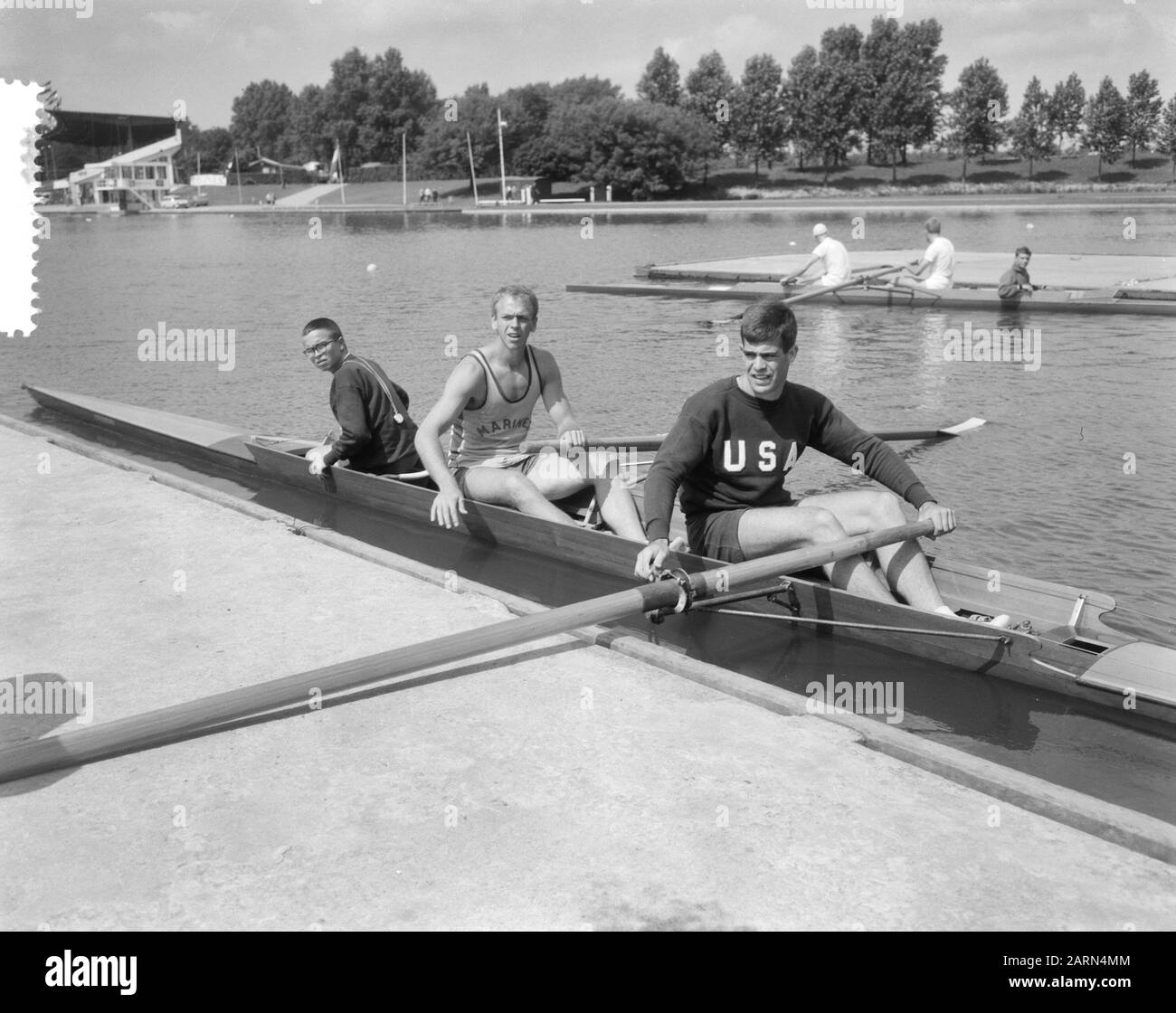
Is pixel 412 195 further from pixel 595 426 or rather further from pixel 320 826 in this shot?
pixel 320 826

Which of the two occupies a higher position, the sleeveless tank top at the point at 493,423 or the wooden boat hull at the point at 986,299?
the wooden boat hull at the point at 986,299

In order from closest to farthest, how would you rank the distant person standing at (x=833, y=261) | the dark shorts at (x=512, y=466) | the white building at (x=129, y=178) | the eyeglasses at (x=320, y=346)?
the dark shorts at (x=512, y=466)
the eyeglasses at (x=320, y=346)
the distant person standing at (x=833, y=261)
the white building at (x=129, y=178)

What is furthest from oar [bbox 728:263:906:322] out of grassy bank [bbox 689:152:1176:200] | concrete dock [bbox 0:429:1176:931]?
grassy bank [bbox 689:152:1176:200]

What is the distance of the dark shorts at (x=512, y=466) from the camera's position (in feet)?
26.9

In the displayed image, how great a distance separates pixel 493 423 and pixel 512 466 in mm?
A: 429

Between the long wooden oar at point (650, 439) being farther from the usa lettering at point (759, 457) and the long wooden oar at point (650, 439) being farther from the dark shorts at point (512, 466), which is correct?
the usa lettering at point (759, 457)

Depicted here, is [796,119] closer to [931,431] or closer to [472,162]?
[472,162]

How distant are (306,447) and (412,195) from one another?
90315mm

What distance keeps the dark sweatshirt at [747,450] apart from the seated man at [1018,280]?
55.9ft

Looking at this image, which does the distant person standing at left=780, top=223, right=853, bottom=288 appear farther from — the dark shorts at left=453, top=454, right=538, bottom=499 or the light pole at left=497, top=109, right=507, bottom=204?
the light pole at left=497, top=109, right=507, bottom=204

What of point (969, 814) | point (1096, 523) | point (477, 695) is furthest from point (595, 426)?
point (969, 814)

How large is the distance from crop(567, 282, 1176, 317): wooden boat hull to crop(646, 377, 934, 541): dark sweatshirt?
17.2 metres

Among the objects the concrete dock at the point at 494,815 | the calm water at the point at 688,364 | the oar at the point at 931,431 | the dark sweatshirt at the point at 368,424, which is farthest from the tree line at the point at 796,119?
the concrete dock at the point at 494,815

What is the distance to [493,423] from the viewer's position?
792 centimetres
